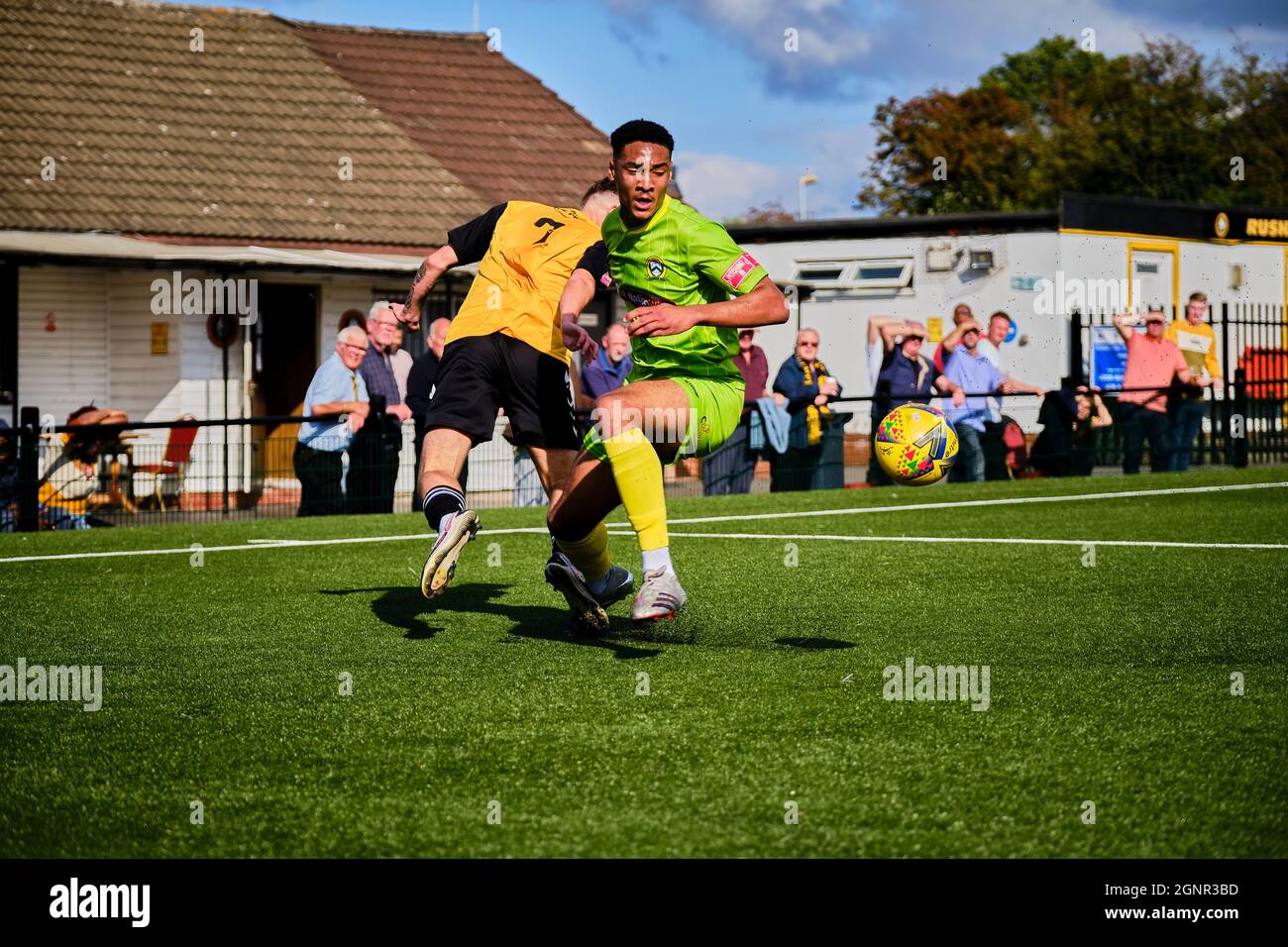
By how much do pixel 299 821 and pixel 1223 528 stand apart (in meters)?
9.24

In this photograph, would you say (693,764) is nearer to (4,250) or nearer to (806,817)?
(806,817)

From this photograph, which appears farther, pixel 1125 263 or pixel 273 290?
pixel 1125 263

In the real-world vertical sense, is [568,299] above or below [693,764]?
above

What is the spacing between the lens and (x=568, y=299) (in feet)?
23.3

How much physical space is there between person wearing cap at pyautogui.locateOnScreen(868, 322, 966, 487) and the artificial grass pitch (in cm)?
742

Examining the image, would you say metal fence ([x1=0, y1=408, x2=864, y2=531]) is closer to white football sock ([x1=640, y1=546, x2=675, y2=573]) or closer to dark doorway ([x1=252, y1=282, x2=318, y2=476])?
dark doorway ([x1=252, y1=282, x2=318, y2=476])

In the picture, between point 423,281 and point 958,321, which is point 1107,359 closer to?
point 958,321

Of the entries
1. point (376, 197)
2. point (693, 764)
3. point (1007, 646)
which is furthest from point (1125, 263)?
point (693, 764)

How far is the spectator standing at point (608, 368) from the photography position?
52.9ft

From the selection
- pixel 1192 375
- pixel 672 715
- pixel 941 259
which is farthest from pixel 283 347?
pixel 672 715

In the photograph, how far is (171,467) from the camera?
14.7 m
